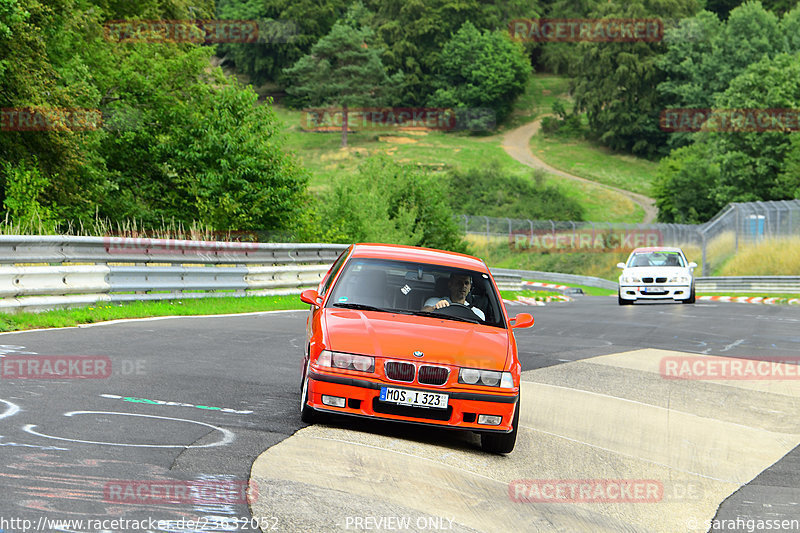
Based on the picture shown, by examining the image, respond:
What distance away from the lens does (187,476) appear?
5645 mm

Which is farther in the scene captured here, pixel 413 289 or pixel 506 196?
pixel 506 196

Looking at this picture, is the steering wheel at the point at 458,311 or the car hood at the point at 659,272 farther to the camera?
the car hood at the point at 659,272

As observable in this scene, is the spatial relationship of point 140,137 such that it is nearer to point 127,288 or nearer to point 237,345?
point 127,288

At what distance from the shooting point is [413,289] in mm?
8812

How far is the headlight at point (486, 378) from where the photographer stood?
727cm

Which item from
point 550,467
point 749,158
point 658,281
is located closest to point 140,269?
point 550,467

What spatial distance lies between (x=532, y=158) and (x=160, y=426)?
109 meters

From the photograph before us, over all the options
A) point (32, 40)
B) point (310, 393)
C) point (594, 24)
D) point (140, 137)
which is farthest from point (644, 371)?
point (594, 24)

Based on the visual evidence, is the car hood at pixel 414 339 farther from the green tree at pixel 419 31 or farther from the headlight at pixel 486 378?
the green tree at pixel 419 31

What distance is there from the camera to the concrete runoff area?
5.56 metres

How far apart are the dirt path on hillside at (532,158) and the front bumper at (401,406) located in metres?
81.3

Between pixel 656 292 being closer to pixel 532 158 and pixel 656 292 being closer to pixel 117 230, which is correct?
pixel 117 230

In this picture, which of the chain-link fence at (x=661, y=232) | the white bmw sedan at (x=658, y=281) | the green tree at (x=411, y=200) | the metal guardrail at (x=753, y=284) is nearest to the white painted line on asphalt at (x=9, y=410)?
the white bmw sedan at (x=658, y=281)

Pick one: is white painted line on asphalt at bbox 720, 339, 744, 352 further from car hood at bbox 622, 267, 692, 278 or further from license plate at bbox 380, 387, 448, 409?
car hood at bbox 622, 267, 692, 278
